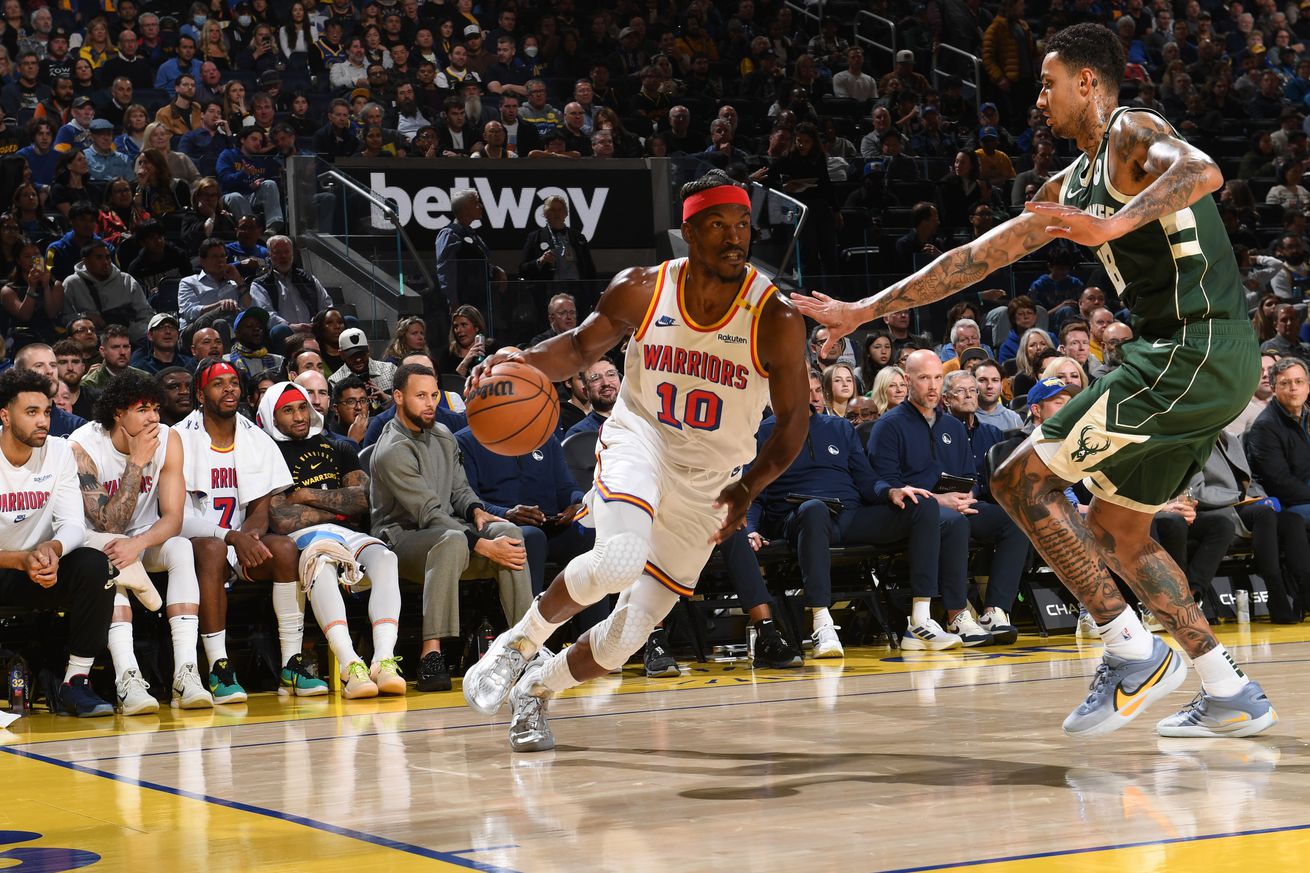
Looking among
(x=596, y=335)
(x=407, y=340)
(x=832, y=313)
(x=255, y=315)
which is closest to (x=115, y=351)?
(x=255, y=315)

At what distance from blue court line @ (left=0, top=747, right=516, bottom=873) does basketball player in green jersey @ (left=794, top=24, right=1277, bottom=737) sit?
210 cm

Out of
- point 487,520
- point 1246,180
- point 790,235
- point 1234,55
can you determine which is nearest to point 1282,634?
point 487,520

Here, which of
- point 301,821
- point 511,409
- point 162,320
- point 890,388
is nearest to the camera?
point 301,821

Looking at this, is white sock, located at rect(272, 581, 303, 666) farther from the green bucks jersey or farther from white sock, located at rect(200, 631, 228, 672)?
the green bucks jersey

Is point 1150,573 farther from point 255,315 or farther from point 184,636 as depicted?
point 255,315

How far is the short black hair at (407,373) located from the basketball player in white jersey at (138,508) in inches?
45.7

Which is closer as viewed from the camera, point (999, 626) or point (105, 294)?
point (999, 626)

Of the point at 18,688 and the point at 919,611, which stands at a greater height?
the point at 919,611

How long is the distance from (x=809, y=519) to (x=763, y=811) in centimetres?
463

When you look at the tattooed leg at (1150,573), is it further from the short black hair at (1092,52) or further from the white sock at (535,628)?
the white sock at (535,628)

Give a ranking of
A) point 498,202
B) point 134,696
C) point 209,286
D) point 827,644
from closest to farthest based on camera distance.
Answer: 1. point 134,696
2. point 827,644
3. point 209,286
4. point 498,202

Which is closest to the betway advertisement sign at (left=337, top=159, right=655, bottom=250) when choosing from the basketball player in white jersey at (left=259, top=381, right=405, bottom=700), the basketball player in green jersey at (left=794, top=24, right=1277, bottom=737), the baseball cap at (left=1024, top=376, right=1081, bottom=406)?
the basketball player in white jersey at (left=259, top=381, right=405, bottom=700)

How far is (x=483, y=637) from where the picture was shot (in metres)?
8.28

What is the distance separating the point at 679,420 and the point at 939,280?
0.96 metres
